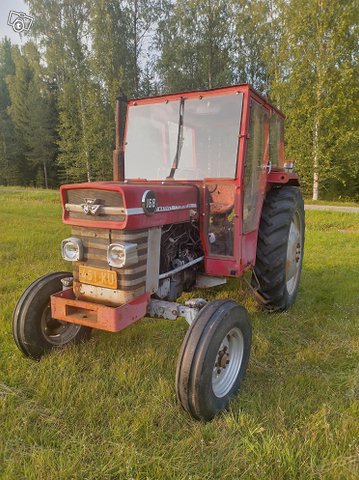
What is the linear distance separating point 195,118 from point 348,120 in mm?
13511

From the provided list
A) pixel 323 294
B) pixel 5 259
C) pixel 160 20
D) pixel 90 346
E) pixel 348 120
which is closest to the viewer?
pixel 90 346

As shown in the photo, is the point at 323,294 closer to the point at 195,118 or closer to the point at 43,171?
the point at 195,118

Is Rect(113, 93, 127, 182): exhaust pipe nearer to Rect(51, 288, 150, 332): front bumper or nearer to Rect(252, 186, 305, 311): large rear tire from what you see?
Rect(51, 288, 150, 332): front bumper

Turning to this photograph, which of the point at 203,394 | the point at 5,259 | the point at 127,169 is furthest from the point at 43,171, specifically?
the point at 203,394

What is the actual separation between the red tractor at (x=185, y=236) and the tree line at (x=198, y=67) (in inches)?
470

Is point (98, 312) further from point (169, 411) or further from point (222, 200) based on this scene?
point (222, 200)

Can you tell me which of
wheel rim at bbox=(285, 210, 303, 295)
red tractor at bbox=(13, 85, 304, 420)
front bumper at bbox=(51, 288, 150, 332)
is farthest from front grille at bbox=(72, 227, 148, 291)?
wheel rim at bbox=(285, 210, 303, 295)

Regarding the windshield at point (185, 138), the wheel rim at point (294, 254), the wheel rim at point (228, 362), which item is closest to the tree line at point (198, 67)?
the wheel rim at point (294, 254)

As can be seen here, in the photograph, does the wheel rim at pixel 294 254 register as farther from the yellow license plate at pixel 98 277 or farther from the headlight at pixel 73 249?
the headlight at pixel 73 249

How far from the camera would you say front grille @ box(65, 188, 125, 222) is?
2389 millimetres

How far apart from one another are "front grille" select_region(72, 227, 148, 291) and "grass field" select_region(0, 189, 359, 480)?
26.7 inches

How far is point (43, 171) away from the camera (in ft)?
95.3

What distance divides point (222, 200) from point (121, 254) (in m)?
1.14

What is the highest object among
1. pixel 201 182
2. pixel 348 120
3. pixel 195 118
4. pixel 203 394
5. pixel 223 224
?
pixel 348 120
